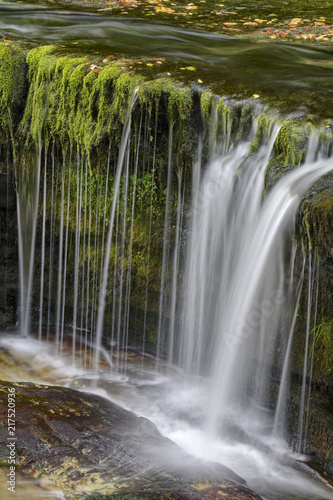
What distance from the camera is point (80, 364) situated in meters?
6.88

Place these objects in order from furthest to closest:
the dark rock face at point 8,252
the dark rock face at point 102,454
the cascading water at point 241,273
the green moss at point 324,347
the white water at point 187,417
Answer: the dark rock face at point 8,252
the cascading water at point 241,273
the green moss at point 324,347
the white water at point 187,417
the dark rock face at point 102,454

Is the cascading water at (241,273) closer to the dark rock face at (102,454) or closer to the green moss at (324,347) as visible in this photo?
the green moss at (324,347)

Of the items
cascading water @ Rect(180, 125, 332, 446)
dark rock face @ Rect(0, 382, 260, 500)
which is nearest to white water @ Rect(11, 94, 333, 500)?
cascading water @ Rect(180, 125, 332, 446)

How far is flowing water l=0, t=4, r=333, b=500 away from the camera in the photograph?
16.8 ft

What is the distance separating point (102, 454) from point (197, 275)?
2236mm

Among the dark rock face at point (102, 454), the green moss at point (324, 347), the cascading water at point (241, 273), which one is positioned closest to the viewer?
the dark rock face at point (102, 454)

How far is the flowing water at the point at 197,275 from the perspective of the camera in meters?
5.11

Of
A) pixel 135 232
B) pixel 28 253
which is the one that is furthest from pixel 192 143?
pixel 28 253

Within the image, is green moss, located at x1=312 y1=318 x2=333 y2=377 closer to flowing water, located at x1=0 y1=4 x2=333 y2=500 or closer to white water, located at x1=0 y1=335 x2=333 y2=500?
flowing water, located at x1=0 y1=4 x2=333 y2=500

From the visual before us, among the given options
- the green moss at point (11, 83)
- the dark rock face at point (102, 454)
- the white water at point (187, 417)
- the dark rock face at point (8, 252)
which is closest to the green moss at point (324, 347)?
the white water at point (187, 417)

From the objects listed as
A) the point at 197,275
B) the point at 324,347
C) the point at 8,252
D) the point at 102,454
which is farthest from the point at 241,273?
the point at 8,252

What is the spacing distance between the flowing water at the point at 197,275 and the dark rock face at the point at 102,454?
1.68 feet

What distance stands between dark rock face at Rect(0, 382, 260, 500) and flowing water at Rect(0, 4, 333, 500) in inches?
20.2

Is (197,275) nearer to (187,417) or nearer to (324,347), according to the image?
(187,417)
